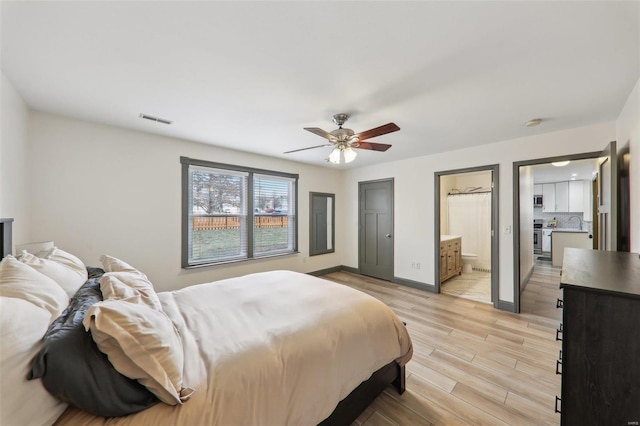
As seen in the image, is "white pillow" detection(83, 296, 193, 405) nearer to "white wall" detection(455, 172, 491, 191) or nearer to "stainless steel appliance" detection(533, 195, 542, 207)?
"white wall" detection(455, 172, 491, 191)

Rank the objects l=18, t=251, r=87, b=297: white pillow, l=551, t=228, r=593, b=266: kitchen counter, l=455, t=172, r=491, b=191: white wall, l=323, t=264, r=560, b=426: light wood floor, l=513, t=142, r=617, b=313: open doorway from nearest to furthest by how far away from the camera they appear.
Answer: l=18, t=251, r=87, b=297: white pillow
l=323, t=264, r=560, b=426: light wood floor
l=513, t=142, r=617, b=313: open doorway
l=551, t=228, r=593, b=266: kitchen counter
l=455, t=172, r=491, b=191: white wall

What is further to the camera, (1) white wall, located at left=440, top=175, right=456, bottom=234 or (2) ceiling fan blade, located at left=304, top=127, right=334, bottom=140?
(1) white wall, located at left=440, top=175, right=456, bottom=234

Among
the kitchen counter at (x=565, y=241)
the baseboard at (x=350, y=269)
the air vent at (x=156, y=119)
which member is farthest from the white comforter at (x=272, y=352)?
the kitchen counter at (x=565, y=241)

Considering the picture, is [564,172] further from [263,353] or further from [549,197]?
[263,353]

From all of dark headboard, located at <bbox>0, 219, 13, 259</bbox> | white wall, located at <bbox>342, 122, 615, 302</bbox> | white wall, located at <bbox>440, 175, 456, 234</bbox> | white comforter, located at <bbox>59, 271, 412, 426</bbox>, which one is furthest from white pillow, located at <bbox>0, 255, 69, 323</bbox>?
white wall, located at <bbox>440, 175, 456, 234</bbox>

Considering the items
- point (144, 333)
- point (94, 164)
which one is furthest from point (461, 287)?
point (94, 164)

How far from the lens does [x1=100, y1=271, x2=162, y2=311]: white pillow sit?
1.32 metres

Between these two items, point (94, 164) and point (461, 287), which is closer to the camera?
point (94, 164)

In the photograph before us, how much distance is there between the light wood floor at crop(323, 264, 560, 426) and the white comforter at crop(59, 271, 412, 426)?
1.19 feet

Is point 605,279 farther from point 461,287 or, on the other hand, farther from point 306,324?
point 461,287

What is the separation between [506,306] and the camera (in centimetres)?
354

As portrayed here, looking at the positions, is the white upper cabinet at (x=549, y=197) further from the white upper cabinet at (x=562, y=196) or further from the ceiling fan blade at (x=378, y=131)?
the ceiling fan blade at (x=378, y=131)

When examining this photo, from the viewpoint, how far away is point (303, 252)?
5.12m

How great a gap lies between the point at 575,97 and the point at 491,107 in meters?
0.66
